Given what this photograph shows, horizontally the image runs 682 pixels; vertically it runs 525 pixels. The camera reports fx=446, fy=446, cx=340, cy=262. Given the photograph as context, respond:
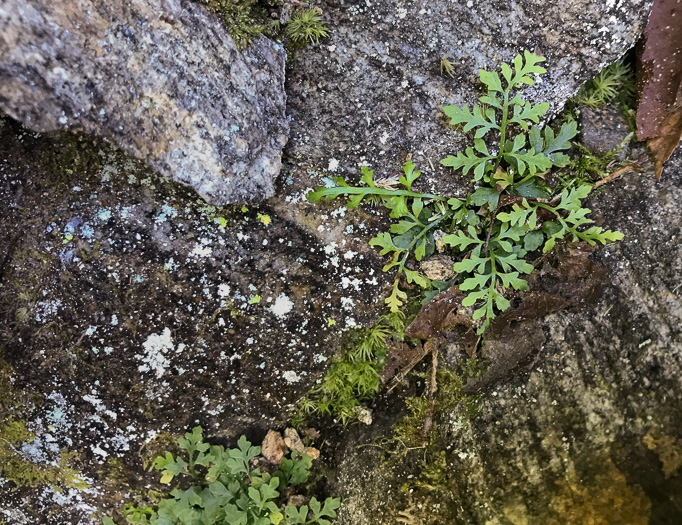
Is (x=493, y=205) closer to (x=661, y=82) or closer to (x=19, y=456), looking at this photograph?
(x=661, y=82)

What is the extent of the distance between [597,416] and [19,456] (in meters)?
3.42

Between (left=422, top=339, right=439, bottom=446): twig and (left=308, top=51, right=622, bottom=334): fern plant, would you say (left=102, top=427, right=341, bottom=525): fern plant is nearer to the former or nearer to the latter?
(left=422, top=339, right=439, bottom=446): twig

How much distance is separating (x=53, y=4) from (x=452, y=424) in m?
2.88

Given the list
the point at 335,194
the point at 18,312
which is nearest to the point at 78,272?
the point at 18,312

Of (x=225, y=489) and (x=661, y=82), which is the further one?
(x=225, y=489)

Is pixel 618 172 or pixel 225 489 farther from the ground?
pixel 618 172

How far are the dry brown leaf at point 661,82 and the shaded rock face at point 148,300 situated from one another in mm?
1656

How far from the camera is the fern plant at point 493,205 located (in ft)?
7.97

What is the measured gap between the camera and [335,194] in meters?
2.46

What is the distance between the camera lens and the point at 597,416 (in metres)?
2.31

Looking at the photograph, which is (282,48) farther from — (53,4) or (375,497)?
(375,497)

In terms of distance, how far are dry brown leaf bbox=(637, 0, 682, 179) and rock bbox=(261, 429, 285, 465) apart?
2.73m

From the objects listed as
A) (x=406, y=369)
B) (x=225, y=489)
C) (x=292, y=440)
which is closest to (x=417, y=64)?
(x=406, y=369)

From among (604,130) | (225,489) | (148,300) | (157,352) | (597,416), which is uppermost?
(604,130)
